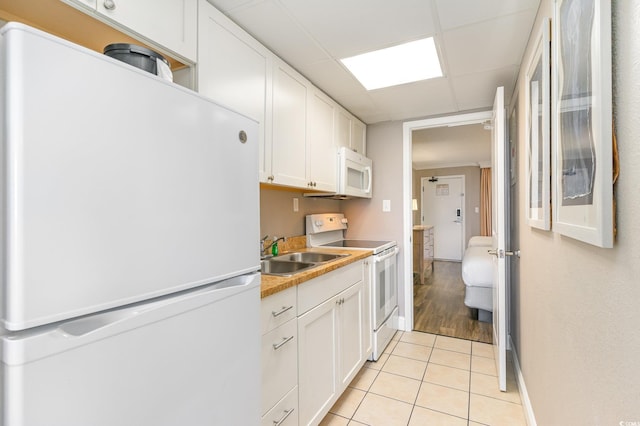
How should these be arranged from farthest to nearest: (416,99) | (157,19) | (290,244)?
1. (416,99)
2. (290,244)
3. (157,19)

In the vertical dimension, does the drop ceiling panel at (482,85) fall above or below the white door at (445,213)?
above

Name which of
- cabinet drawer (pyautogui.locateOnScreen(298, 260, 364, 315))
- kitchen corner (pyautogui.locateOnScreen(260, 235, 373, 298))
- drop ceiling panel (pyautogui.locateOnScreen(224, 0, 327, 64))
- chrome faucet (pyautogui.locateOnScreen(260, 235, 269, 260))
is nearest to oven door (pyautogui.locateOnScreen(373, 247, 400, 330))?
kitchen corner (pyautogui.locateOnScreen(260, 235, 373, 298))

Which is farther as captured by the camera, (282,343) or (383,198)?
(383,198)

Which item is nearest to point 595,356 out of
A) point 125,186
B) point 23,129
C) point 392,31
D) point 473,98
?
point 125,186

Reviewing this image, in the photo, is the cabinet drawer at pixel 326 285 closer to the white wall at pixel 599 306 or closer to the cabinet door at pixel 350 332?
the cabinet door at pixel 350 332

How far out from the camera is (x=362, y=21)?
1.55 m

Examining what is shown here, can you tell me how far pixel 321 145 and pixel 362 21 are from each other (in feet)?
3.08

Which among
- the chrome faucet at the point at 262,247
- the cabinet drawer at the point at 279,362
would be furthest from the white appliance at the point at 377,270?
the cabinet drawer at the point at 279,362

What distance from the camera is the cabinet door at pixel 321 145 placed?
7.29ft

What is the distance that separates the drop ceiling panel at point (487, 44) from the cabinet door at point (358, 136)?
41.6 inches

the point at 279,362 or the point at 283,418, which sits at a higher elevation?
the point at 279,362

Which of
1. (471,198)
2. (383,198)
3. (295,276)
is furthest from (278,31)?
(471,198)

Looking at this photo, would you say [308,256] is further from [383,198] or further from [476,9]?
[476,9]

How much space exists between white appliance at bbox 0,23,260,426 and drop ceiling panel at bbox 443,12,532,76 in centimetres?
147
